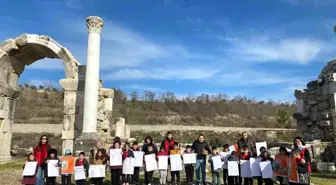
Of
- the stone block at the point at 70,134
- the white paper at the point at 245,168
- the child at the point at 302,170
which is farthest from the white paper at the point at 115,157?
the stone block at the point at 70,134

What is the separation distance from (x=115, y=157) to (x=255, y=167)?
11.5 feet

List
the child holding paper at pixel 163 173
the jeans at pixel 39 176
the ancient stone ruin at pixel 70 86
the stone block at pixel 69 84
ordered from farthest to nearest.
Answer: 1. the stone block at pixel 69 84
2. the ancient stone ruin at pixel 70 86
3. the child holding paper at pixel 163 173
4. the jeans at pixel 39 176

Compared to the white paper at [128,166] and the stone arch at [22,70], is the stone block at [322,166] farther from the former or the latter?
the stone arch at [22,70]

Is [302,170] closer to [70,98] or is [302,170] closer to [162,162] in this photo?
[162,162]

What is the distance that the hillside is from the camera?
44.5 metres

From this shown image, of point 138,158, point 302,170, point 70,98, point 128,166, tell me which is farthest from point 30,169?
point 302,170

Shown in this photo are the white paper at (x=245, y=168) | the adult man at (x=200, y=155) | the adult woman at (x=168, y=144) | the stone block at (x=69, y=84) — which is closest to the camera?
the white paper at (x=245, y=168)

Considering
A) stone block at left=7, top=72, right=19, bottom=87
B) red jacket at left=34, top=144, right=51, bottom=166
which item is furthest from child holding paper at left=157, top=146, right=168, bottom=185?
stone block at left=7, top=72, right=19, bottom=87

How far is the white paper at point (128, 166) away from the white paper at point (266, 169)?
3252 millimetres

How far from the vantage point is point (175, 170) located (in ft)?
25.3

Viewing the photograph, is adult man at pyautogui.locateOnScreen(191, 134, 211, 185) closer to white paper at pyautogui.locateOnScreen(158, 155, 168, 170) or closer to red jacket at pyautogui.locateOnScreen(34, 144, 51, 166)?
white paper at pyautogui.locateOnScreen(158, 155, 168, 170)

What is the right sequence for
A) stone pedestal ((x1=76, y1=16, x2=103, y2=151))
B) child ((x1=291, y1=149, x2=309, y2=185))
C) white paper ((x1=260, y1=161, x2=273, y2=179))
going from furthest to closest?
stone pedestal ((x1=76, y1=16, x2=103, y2=151)) → white paper ((x1=260, y1=161, x2=273, y2=179)) → child ((x1=291, y1=149, x2=309, y2=185))

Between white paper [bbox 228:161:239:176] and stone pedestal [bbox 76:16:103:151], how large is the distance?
5374mm

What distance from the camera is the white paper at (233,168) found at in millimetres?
7312
